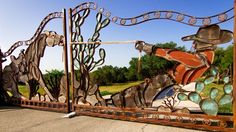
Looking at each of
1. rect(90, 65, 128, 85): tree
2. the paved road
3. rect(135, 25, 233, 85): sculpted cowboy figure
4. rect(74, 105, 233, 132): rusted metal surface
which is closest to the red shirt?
rect(135, 25, 233, 85): sculpted cowboy figure

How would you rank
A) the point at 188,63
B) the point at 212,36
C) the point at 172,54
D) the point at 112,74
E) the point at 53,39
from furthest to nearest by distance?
the point at 112,74, the point at 53,39, the point at 172,54, the point at 188,63, the point at 212,36

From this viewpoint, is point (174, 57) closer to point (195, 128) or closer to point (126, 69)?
point (195, 128)

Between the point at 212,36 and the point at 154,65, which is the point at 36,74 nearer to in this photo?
the point at 154,65

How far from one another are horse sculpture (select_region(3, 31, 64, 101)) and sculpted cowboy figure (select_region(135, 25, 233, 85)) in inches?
90.1

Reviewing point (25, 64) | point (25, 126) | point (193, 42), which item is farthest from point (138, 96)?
point (25, 64)

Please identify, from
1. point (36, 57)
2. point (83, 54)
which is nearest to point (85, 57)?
point (83, 54)

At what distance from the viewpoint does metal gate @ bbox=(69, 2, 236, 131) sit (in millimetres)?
3457

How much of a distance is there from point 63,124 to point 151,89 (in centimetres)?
154

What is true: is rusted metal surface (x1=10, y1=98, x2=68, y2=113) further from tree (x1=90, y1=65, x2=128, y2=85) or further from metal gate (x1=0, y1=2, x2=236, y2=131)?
tree (x1=90, y1=65, x2=128, y2=85)

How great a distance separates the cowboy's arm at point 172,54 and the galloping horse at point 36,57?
5.70ft

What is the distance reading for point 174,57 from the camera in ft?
12.2

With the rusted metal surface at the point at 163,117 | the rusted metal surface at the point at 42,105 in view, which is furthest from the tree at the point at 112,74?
the rusted metal surface at the point at 163,117

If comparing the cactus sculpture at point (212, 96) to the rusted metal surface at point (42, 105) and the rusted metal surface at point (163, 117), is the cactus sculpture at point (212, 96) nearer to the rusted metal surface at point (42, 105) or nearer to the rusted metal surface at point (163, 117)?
the rusted metal surface at point (163, 117)

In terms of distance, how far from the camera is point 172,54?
375 centimetres
